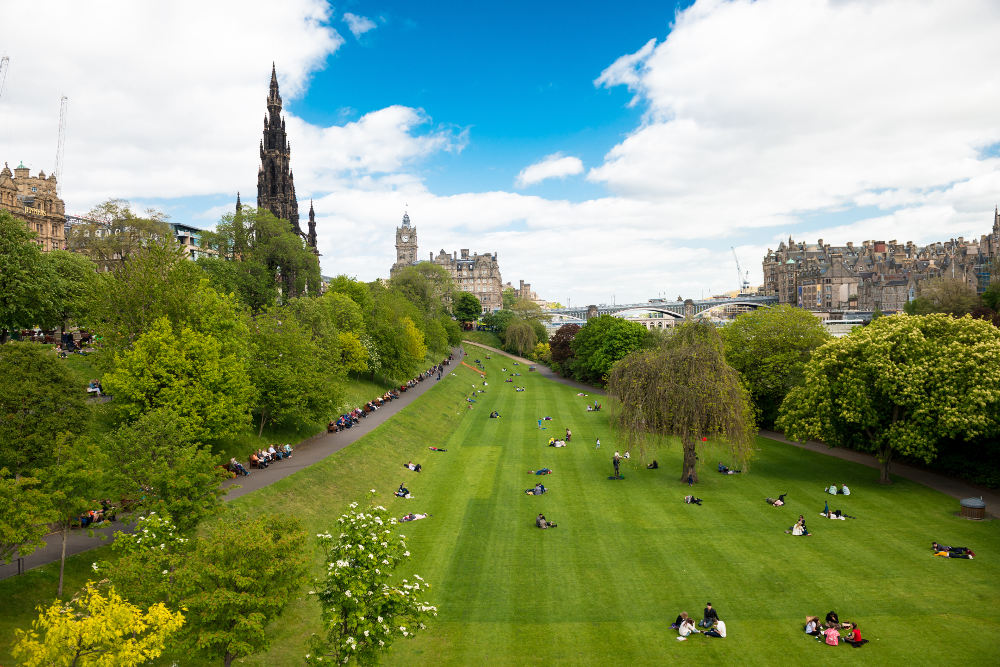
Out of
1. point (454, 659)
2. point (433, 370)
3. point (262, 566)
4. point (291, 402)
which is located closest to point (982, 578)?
point (454, 659)

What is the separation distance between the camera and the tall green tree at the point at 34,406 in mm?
23078

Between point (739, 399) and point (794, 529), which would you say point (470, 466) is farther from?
point (794, 529)

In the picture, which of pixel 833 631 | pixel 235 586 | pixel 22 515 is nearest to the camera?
pixel 235 586

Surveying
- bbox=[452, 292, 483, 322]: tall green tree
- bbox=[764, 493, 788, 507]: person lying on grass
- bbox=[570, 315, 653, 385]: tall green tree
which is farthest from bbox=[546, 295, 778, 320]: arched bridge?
bbox=[764, 493, 788, 507]: person lying on grass

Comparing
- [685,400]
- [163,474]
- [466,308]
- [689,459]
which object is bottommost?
[689,459]

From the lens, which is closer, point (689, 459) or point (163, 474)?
point (163, 474)

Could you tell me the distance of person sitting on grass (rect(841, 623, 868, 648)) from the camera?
68.9 feet

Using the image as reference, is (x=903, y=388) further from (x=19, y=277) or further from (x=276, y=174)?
(x=276, y=174)

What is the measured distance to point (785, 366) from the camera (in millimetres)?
54062

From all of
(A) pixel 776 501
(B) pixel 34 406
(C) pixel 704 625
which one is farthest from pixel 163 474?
(A) pixel 776 501

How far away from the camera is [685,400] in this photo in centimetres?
3872

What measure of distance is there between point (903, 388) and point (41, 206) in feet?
352

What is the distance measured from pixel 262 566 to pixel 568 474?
29.8 metres

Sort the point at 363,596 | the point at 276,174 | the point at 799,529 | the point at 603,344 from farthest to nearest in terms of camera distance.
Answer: the point at 276,174, the point at 603,344, the point at 799,529, the point at 363,596
